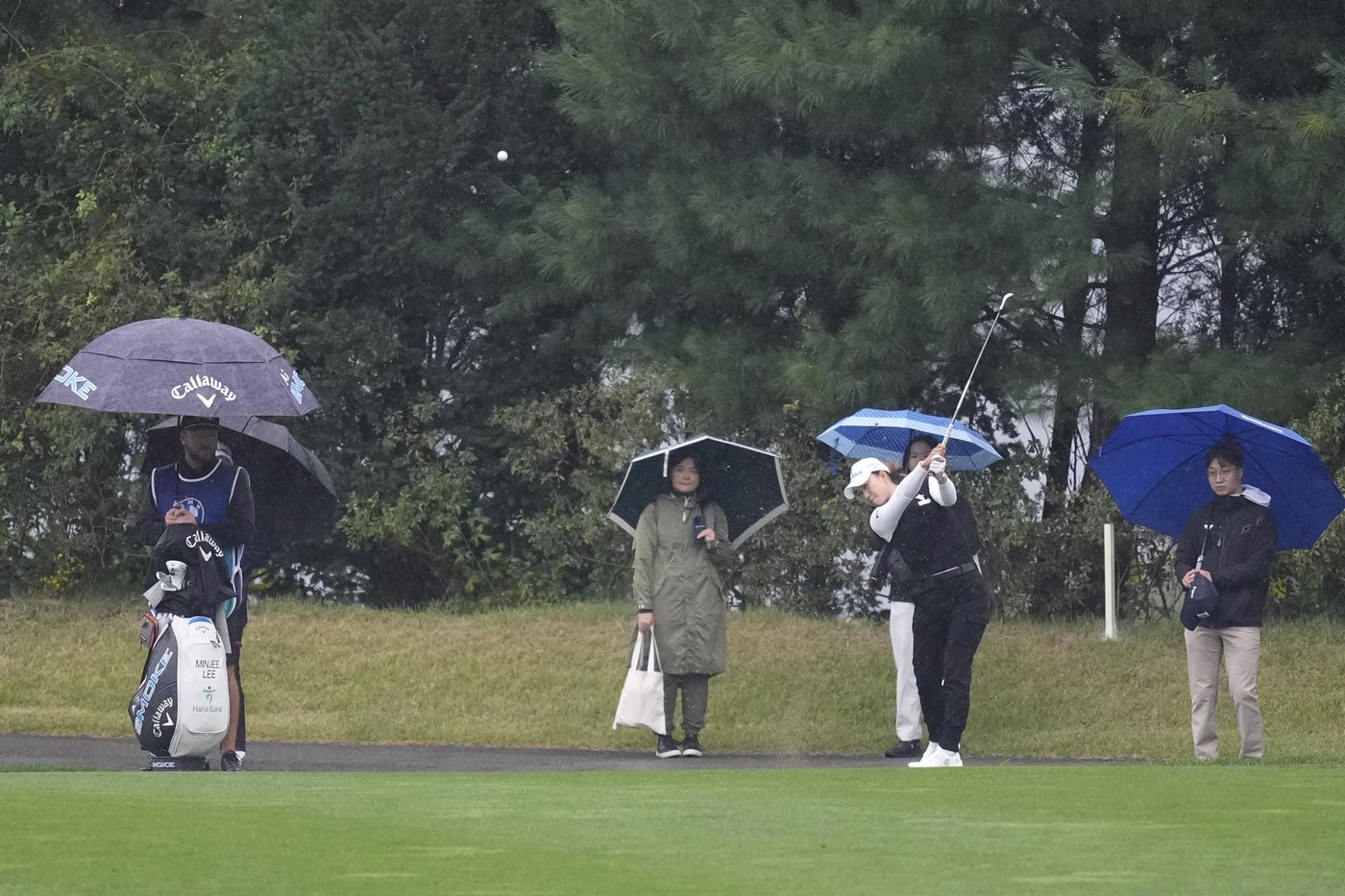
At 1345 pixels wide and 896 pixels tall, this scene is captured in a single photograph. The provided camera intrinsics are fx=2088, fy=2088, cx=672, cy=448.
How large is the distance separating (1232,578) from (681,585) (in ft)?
11.5

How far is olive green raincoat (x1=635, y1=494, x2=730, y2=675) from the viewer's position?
1280 cm

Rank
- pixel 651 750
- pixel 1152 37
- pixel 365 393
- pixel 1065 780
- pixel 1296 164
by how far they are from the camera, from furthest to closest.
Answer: pixel 365 393 < pixel 1152 37 < pixel 1296 164 < pixel 651 750 < pixel 1065 780

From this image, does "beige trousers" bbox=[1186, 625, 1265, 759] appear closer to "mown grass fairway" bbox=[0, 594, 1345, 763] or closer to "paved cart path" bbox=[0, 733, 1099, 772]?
"paved cart path" bbox=[0, 733, 1099, 772]

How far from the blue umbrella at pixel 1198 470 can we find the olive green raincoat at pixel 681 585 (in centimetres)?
251

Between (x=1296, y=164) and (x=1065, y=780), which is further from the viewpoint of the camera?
(x=1296, y=164)

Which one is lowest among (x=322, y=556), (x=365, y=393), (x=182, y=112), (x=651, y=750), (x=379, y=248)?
(x=651, y=750)

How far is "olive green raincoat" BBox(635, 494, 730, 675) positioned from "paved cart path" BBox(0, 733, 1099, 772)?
2.18 feet

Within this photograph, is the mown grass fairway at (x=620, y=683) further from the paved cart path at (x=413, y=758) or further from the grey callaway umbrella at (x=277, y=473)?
the grey callaway umbrella at (x=277, y=473)

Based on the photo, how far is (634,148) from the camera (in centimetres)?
1886

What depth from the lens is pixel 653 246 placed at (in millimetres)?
18312

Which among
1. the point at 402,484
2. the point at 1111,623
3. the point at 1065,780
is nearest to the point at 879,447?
the point at 1111,623

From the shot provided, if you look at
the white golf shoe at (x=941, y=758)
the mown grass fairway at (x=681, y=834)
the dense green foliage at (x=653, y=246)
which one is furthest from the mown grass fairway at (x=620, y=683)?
the mown grass fairway at (x=681, y=834)

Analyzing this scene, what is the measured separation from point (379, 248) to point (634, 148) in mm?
2597

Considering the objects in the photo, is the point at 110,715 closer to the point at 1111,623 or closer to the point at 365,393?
the point at 365,393
